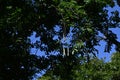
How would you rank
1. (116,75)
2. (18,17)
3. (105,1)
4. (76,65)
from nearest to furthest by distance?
(18,17) → (105,1) → (76,65) → (116,75)

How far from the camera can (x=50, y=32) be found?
61.4 ft

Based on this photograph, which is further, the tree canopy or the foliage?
the foliage

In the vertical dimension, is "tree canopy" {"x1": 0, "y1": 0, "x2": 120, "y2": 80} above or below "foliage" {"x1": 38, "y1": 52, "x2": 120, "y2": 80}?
above

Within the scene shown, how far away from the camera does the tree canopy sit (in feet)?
50.7

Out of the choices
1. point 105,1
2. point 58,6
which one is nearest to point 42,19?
point 58,6

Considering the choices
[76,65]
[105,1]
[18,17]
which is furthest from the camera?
[76,65]

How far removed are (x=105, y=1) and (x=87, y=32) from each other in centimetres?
183

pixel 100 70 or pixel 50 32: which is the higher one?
pixel 50 32

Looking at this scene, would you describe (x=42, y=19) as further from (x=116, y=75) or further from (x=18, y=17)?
(x=116, y=75)

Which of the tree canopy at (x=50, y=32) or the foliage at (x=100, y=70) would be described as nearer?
the tree canopy at (x=50, y=32)

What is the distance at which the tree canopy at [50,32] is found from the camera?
1545 centimetres

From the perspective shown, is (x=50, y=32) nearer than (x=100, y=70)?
Yes

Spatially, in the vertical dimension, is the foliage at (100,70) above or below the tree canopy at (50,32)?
below

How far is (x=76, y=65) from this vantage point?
711 inches
